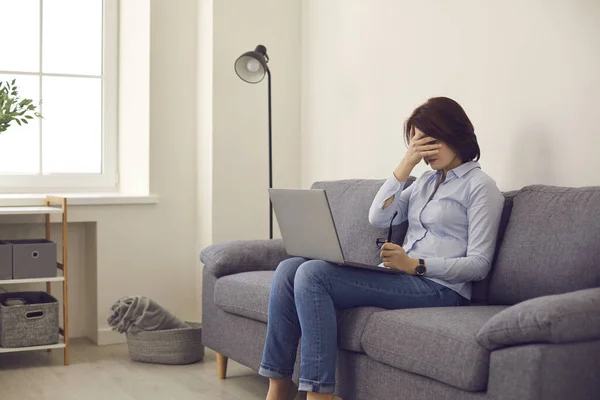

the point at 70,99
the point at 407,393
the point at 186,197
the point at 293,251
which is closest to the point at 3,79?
the point at 70,99

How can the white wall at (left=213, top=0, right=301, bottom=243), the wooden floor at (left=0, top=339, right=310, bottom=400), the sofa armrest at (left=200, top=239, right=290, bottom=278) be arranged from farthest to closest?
the white wall at (left=213, top=0, right=301, bottom=243) < the sofa armrest at (left=200, top=239, right=290, bottom=278) < the wooden floor at (left=0, top=339, right=310, bottom=400)

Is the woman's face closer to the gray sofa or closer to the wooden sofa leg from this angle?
the gray sofa

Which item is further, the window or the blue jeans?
the window

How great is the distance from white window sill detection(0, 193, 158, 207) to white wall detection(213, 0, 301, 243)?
1.30ft

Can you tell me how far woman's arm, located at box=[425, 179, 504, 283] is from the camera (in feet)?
8.89

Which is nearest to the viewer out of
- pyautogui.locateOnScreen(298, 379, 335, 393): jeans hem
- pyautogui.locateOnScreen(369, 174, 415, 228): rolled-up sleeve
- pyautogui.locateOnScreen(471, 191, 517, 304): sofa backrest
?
pyautogui.locateOnScreen(298, 379, 335, 393): jeans hem

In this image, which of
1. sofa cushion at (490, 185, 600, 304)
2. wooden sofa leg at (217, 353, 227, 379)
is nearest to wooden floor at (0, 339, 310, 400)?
wooden sofa leg at (217, 353, 227, 379)

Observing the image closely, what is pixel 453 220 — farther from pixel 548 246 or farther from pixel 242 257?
pixel 242 257

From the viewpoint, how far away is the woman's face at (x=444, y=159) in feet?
9.48

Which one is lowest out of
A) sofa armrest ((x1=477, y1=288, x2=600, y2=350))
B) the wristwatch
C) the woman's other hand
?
sofa armrest ((x1=477, y1=288, x2=600, y2=350))

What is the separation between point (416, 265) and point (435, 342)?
440 mm

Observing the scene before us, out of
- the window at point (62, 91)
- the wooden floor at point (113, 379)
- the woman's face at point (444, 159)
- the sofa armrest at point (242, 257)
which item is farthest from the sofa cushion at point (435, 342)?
the window at point (62, 91)

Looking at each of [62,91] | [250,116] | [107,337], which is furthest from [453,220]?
[62,91]

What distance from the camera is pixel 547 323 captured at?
204 centimetres
